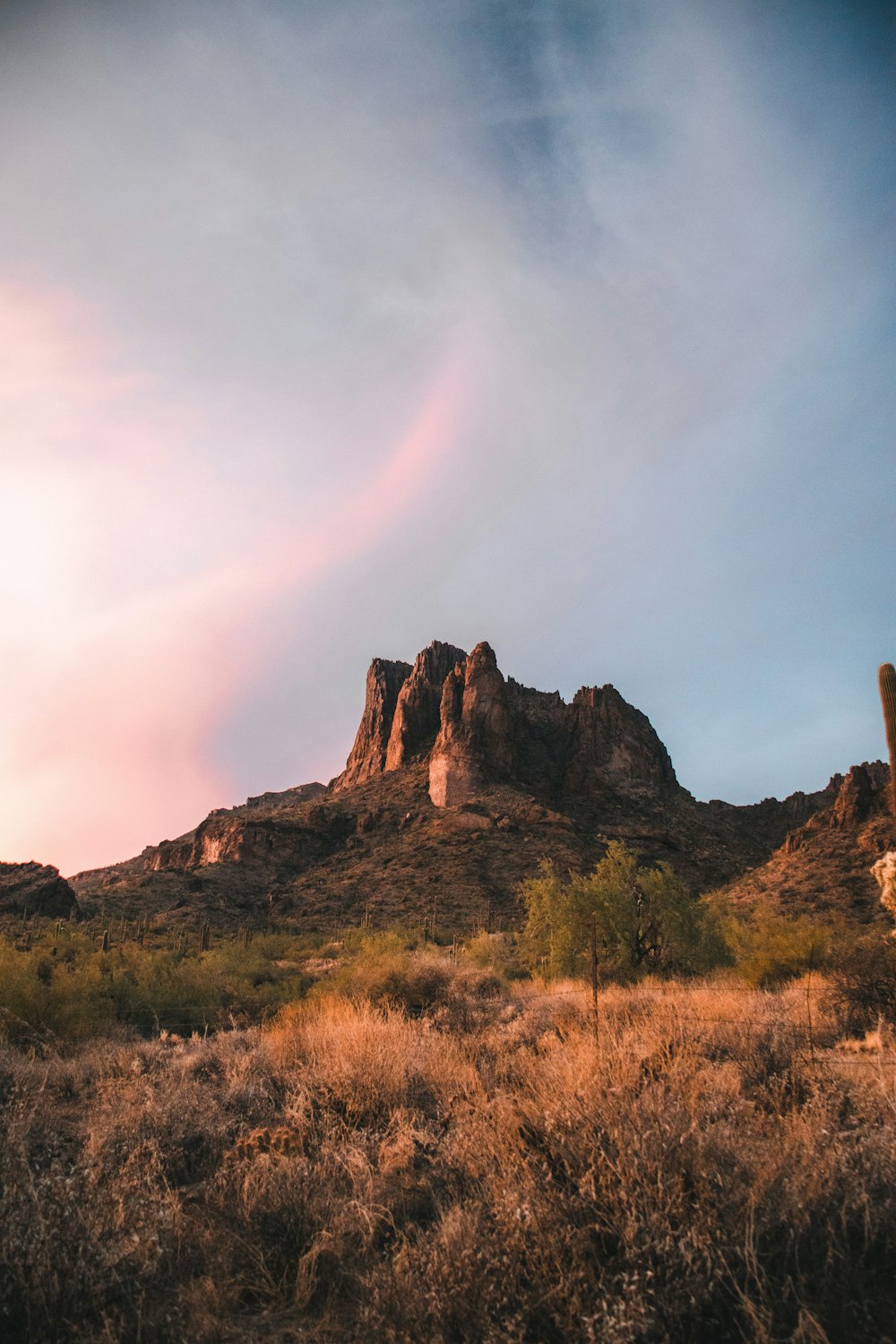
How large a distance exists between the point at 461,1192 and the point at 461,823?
65413 millimetres

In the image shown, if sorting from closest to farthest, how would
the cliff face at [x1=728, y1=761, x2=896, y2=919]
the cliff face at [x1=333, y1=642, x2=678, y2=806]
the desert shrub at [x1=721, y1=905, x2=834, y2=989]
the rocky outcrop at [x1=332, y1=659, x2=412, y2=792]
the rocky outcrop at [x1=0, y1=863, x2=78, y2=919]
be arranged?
the desert shrub at [x1=721, y1=905, x2=834, y2=989] → the cliff face at [x1=728, y1=761, x2=896, y2=919] → the rocky outcrop at [x1=0, y1=863, x2=78, y2=919] → the cliff face at [x1=333, y1=642, x2=678, y2=806] → the rocky outcrop at [x1=332, y1=659, x2=412, y2=792]

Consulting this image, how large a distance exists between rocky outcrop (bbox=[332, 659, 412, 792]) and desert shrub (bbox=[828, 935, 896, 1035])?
287ft

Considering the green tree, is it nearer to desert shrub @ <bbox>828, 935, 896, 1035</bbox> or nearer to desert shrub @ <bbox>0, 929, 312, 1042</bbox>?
desert shrub @ <bbox>0, 929, 312, 1042</bbox>

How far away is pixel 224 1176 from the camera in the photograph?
19.5 feet

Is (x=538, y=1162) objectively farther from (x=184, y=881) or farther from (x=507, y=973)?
(x=184, y=881)

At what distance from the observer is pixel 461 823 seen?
69.8 metres

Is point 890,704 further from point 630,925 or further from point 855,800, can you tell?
point 855,800

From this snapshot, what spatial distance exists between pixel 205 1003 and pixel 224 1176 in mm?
10936

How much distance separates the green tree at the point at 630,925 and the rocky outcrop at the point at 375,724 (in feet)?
252

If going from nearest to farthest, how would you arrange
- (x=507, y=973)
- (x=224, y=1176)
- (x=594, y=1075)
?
(x=224, y=1176)
(x=594, y=1075)
(x=507, y=973)

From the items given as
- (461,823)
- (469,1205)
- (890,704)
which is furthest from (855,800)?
(469,1205)

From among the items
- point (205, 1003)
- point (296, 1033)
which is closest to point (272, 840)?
point (205, 1003)

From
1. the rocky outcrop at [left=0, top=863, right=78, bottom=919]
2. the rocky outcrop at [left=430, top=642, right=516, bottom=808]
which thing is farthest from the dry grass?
the rocky outcrop at [left=430, top=642, right=516, bottom=808]

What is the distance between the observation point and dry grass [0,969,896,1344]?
3.74m
